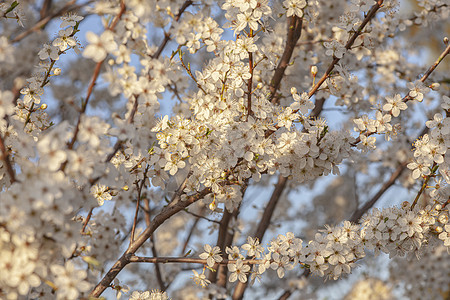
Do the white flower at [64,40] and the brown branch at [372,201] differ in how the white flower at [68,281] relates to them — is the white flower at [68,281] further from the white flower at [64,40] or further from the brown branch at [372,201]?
the brown branch at [372,201]

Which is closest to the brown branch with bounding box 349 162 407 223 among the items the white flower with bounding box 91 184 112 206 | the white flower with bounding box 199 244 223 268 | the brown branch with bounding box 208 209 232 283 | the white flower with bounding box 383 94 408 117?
the brown branch with bounding box 208 209 232 283

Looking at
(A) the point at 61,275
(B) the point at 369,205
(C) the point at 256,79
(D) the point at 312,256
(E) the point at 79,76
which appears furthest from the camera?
(E) the point at 79,76

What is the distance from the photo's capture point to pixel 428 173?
2.79 metres

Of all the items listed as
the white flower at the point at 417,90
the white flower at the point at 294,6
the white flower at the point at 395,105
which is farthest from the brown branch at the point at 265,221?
the white flower at the point at 294,6

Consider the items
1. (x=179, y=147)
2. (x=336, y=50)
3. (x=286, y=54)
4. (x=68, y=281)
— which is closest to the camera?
(x=68, y=281)

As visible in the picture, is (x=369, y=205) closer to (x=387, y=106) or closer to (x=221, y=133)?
(x=387, y=106)

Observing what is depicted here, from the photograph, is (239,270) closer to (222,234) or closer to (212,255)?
(212,255)

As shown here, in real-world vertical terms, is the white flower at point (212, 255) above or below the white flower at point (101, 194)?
below

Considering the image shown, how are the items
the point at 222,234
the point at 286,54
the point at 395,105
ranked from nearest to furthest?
the point at 395,105, the point at 286,54, the point at 222,234

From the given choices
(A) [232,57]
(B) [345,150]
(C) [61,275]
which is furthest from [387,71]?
(C) [61,275]

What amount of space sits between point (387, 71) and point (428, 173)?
2294mm

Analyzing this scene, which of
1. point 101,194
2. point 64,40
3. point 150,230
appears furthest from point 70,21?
point 150,230

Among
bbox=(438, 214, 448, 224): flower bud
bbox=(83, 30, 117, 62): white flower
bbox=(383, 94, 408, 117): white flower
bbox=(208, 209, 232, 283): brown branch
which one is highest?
bbox=(383, 94, 408, 117): white flower

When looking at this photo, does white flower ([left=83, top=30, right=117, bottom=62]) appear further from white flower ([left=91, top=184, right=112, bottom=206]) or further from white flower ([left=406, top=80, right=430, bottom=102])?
white flower ([left=406, top=80, right=430, bottom=102])
